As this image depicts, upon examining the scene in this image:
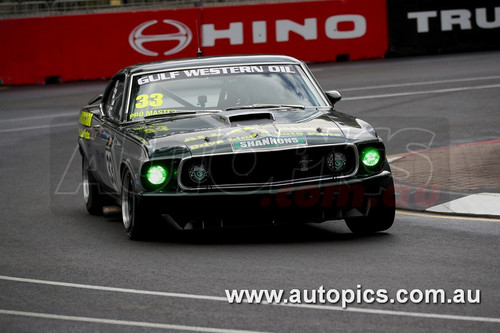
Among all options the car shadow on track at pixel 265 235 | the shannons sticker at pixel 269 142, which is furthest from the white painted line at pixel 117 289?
the shannons sticker at pixel 269 142

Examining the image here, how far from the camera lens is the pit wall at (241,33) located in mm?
27453

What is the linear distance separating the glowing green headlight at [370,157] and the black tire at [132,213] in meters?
1.80

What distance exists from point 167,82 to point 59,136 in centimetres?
904

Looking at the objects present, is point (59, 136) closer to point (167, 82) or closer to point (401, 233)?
point (167, 82)

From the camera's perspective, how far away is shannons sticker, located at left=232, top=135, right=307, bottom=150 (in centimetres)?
845

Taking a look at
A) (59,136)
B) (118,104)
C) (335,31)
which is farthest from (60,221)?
(335,31)

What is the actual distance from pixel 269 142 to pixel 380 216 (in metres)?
1.17

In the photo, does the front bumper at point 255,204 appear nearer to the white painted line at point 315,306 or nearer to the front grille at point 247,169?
the front grille at point 247,169

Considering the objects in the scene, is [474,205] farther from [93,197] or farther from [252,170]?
[93,197]

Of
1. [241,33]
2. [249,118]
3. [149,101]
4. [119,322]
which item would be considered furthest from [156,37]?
[119,322]

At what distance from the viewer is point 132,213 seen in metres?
8.84

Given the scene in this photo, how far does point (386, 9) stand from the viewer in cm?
2786

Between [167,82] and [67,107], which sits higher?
[167,82]

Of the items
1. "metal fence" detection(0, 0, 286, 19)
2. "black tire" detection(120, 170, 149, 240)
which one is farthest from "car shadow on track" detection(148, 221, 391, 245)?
"metal fence" detection(0, 0, 286, 19)
